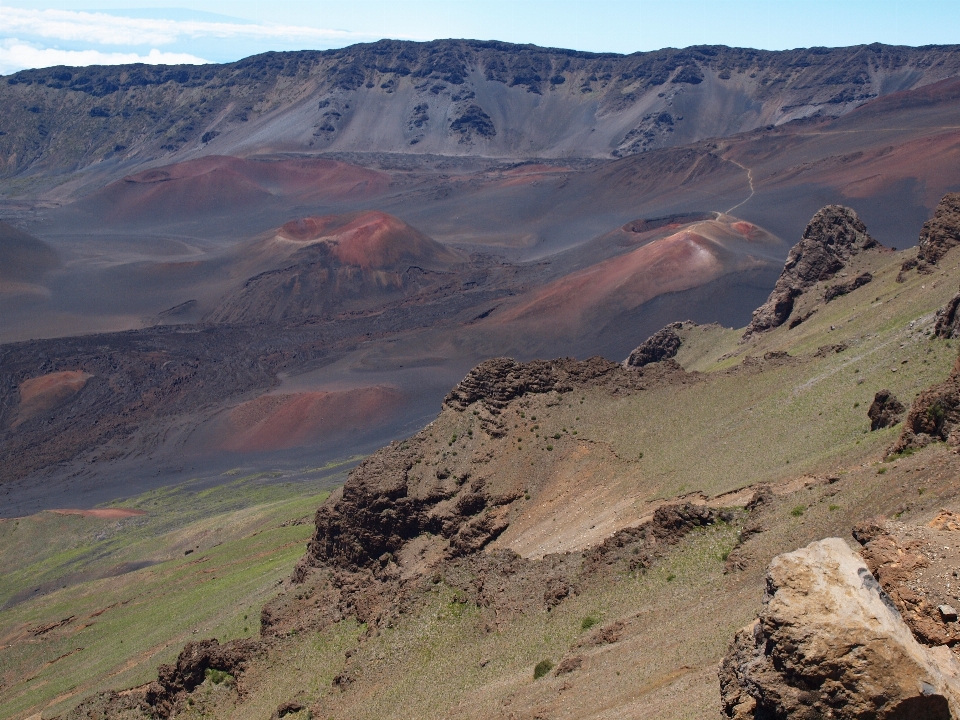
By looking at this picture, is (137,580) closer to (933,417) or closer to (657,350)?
(657,350)

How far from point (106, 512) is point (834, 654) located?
50.5 m

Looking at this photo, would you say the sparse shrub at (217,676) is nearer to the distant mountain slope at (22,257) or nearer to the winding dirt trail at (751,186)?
the winding dirt trail at (751,186)

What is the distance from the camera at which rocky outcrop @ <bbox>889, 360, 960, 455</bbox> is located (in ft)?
59.9

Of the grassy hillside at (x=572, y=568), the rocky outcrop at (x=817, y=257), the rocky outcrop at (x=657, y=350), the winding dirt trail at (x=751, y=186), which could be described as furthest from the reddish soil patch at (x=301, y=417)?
the winding dirt trail at (x=751, y=186)

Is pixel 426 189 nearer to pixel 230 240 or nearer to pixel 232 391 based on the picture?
pixel 230 240

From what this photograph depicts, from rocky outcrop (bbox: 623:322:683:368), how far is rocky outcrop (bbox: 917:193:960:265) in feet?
55.4

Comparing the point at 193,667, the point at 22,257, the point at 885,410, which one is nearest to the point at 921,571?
the point at 885,410

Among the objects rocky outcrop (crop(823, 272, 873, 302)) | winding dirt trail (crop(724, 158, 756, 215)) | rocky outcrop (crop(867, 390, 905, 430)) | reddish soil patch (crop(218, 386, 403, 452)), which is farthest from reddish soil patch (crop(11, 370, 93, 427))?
winding dirt trail (crop(724, 158, 756, 215))

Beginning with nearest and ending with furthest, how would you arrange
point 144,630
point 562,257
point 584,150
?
point 144,630
point 562,257
point 584,150

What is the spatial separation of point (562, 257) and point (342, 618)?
89061 millimetres

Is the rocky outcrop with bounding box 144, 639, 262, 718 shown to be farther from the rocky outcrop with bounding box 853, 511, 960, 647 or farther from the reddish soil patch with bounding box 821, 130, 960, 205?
the reddish soil patch with bounding box 821, 130, 960, 205

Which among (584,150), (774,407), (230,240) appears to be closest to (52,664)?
(774,407)

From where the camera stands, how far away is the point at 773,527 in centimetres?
1789

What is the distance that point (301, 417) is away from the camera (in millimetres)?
69750
